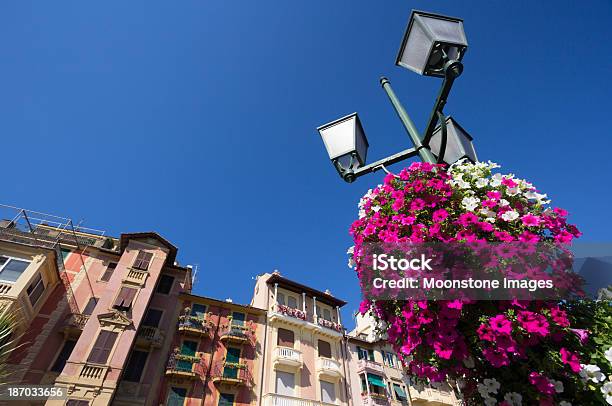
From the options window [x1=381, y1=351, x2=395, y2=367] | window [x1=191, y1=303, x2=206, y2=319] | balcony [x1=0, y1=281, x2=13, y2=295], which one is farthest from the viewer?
window [x1=381, y1=351, x2=395, y2=367]

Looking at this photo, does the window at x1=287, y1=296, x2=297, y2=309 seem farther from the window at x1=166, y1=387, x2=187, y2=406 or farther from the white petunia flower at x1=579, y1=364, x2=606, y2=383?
the white petunia flower at x1=579, y1=364, x2=606, y2=383

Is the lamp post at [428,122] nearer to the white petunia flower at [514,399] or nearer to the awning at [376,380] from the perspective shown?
the white petunia flower at [514,399]

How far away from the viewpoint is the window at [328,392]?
2240 centimetres

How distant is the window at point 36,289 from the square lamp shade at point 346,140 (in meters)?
20.8

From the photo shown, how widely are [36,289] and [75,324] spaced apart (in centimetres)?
298

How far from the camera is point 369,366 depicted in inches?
1010

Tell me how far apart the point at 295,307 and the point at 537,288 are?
26.2 meters

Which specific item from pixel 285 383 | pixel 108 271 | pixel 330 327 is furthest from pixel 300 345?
pixel 108 271

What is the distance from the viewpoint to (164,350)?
19812mm

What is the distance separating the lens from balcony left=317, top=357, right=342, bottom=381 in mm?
23203

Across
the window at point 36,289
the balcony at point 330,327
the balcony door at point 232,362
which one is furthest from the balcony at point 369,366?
the window at point 36,289

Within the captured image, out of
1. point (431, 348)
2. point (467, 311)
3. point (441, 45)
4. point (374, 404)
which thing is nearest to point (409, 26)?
point (441, 45)

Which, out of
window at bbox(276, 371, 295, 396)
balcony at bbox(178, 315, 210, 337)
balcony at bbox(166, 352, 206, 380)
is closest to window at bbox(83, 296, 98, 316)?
balcony at bbox(178, 315, 210, 337)

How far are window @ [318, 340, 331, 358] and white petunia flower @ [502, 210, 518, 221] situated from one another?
2475 cm
